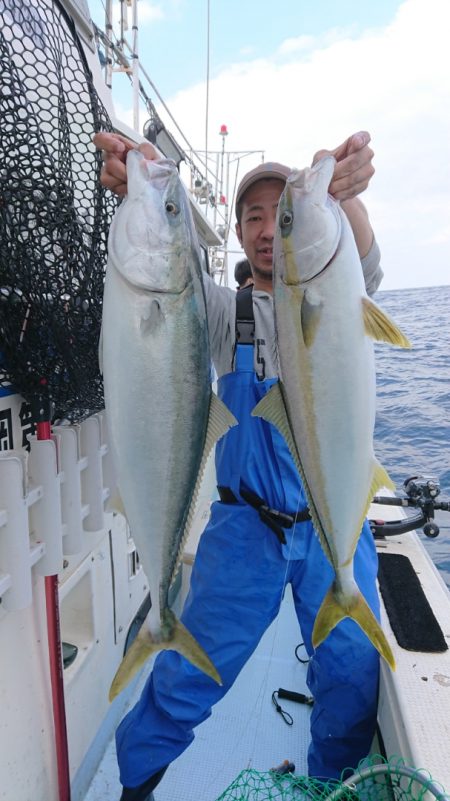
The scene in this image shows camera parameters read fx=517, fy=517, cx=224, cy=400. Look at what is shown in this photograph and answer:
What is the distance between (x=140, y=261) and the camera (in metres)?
1.46

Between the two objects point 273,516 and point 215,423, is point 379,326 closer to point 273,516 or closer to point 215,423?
point 215,423

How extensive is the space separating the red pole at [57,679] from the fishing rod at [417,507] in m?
2.26

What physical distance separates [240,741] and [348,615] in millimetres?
1706

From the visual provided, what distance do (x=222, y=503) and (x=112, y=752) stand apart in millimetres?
1595

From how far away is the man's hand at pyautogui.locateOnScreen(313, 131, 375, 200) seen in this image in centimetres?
157

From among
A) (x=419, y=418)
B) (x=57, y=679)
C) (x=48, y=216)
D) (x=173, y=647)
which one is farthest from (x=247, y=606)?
(x=419, y=418)

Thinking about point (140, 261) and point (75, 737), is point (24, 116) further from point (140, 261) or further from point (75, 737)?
point (75, 737)

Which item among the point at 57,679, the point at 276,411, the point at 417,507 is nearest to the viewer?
the point at 276,411

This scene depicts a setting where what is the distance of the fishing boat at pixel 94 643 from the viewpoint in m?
1.78

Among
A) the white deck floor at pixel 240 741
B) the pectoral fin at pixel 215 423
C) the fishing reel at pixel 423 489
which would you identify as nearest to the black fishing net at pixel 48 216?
the pectoral fin at pixel 215 423

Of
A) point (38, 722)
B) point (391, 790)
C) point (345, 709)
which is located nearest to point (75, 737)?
point (38, 722)

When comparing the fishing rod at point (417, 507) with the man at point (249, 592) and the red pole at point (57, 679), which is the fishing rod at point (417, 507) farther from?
the red pole at point (57, 679)

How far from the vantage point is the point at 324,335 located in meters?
1.52

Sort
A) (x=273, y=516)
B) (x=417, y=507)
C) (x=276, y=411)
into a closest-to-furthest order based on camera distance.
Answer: (x=276, y=411) → (x=273, y=516) → (x=417, y=507)
